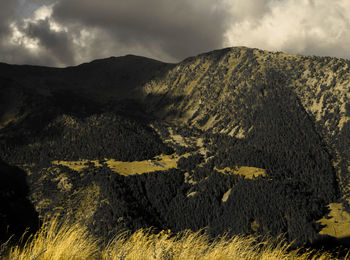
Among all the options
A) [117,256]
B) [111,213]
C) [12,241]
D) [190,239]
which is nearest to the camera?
[117,256]

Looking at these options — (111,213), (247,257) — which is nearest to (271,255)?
(247,257)

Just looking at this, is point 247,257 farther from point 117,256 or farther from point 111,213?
point 111,213

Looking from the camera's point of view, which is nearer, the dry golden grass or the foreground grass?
the dry golden grass

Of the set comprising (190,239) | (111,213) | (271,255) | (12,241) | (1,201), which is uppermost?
(12,241)

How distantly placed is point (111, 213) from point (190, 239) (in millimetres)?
190976

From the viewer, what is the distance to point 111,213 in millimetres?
186875

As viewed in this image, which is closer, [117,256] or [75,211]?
[117,256]

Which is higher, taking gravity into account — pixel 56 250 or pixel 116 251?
pixel 56 250

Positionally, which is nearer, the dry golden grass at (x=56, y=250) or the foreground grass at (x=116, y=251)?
the dry golden grass at (x=56, y=250)

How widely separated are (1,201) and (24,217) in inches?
938

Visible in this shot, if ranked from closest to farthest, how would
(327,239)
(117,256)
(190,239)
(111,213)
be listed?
(117,256)
(190,239)
(327,239)
(111,213)

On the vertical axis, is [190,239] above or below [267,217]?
above

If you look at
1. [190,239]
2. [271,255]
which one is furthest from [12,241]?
[271,255]

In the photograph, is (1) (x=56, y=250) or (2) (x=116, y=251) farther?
(2) (x=116, y=251)
